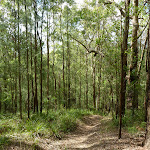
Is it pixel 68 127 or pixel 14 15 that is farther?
pixel 14 15

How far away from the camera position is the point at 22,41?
12430mm

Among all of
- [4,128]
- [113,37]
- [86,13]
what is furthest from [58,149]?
[86,13]

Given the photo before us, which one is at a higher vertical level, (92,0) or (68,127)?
(92,0)

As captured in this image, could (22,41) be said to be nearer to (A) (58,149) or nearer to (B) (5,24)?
(B) (5,24)

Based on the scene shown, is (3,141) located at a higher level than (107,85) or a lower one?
lower

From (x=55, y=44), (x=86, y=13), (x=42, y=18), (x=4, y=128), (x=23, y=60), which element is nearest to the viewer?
(x=4, y=128)

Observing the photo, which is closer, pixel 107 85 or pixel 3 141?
pixel 3 141

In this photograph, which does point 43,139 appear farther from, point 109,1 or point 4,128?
point 109,1

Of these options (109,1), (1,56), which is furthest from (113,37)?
(1,56)

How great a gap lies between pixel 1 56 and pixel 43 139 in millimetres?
13313

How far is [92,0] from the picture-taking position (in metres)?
14.4

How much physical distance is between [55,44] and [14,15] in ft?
19.6

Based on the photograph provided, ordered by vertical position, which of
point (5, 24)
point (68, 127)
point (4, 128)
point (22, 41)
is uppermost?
point (5, 24)

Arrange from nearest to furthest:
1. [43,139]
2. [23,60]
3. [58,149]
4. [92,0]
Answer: [58,149] → [43,139] → [92,0] → [23,60]
